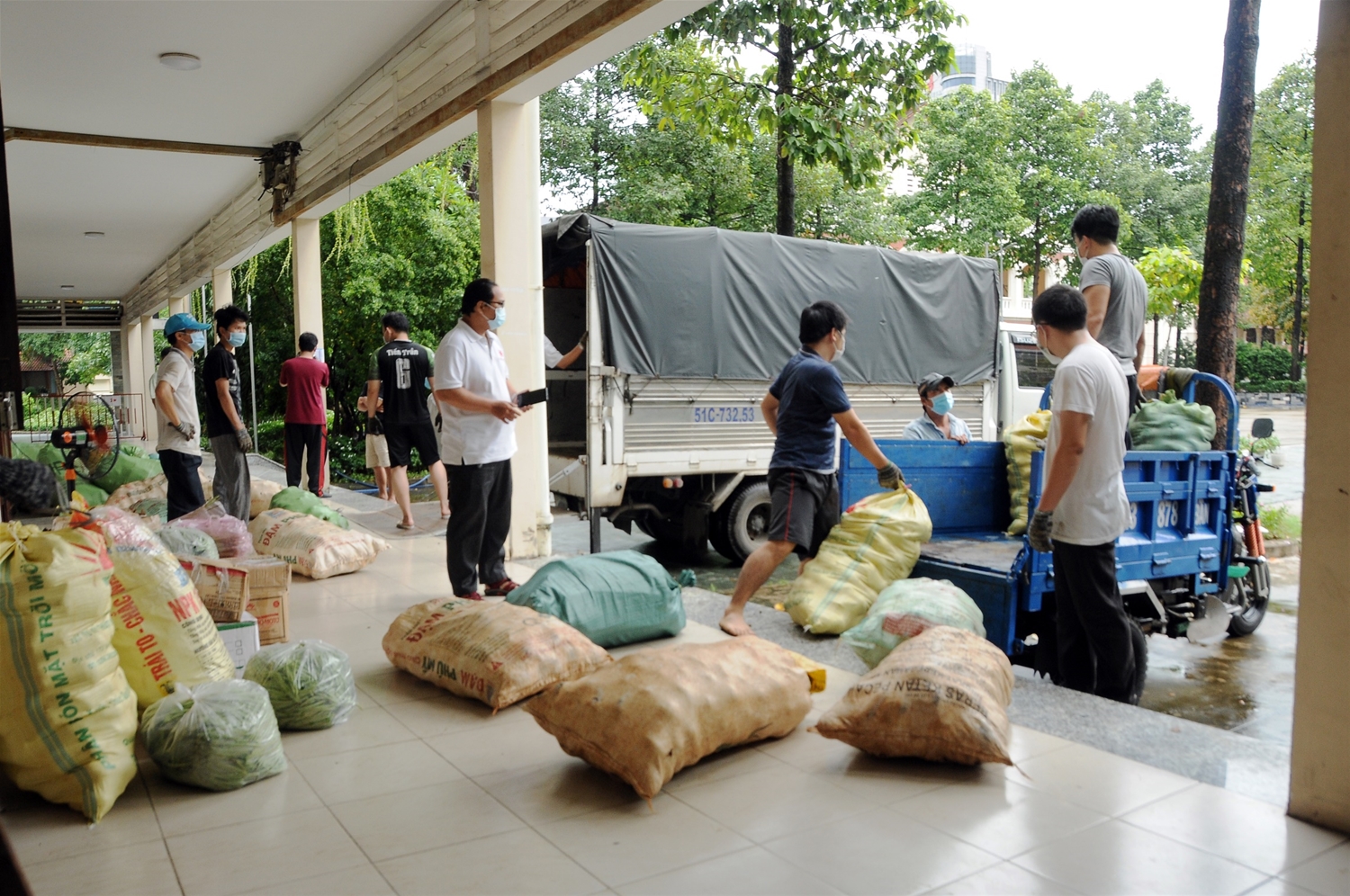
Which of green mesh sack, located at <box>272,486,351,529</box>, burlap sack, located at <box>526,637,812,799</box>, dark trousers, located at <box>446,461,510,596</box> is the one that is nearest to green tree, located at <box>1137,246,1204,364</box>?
green mesh sack, located at <box>272,486,351,529</box>

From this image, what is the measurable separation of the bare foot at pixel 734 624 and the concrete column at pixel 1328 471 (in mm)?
2450

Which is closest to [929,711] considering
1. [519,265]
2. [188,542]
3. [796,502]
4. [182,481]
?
[796,502]

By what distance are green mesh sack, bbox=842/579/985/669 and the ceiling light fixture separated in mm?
6282

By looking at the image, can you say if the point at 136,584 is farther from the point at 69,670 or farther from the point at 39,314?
the point at 39,314

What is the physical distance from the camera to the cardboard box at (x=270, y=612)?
441cm

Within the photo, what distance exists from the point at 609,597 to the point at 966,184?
77.4 ft

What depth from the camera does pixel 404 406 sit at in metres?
8.07

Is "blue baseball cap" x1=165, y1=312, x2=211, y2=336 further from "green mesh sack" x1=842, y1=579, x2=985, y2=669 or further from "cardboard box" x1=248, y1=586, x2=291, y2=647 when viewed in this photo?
"green mesh sack" x1=842, y1=579, x2=985, y2=669

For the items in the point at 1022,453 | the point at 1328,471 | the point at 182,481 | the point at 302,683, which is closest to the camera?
the point at 1328,471

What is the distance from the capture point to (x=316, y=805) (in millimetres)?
2832

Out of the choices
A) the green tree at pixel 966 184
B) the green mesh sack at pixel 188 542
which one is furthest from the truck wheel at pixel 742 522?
the green tree at pixel 966 184

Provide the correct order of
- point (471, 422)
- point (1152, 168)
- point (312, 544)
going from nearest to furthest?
point (471, 422) → point (312, 544) → point (1152, 168)

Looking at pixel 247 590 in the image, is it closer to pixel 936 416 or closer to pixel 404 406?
pixel 404 406

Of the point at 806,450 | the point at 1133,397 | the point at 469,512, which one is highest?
the point at 1133,397
